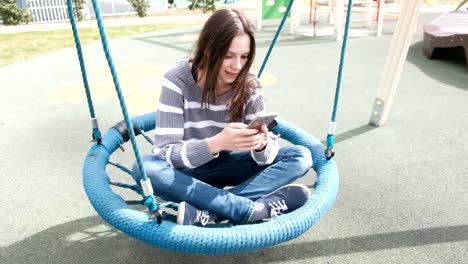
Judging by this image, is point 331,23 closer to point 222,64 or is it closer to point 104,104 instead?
point 104,104

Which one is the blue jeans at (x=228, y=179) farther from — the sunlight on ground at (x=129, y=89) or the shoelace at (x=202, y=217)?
the sunlight on ground at (x=129, y=89)

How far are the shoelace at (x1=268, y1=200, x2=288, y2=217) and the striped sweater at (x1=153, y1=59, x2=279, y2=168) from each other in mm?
187

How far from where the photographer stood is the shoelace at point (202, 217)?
4.60ft

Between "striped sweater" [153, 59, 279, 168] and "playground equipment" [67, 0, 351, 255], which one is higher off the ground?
"striped sweater" [153, 59, 279, 168]

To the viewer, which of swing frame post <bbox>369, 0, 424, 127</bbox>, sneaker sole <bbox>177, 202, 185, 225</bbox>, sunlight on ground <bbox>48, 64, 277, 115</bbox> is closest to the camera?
sneaker sole <bbox>177, 202, 185, 225</bbox>

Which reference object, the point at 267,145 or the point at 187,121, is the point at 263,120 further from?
the point at 187,121

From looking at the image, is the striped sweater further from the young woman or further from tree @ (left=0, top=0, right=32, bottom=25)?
tree @ (left=0, top=0, right=32, bottom=25)

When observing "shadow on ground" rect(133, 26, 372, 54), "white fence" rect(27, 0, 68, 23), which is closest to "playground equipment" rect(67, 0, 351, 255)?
"shadow on ground" rect(133, 26, 372, 54)

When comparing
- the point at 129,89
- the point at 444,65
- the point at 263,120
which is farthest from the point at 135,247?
the point at 444,65

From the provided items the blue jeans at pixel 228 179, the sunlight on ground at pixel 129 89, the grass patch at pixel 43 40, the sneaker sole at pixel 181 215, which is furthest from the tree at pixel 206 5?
the sneaker sole at pixel 181 215

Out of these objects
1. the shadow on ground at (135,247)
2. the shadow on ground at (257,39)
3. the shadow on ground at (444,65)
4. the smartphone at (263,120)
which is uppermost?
the smartphone at (263,120)

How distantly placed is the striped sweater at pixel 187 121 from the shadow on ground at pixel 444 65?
2.95 meters

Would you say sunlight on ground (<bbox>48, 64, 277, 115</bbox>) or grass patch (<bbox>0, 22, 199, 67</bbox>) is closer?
sunlight on ground (<bbox>48, 64, 277, 115</bbox>)

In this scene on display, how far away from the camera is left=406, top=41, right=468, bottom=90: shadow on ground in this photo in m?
4.00
